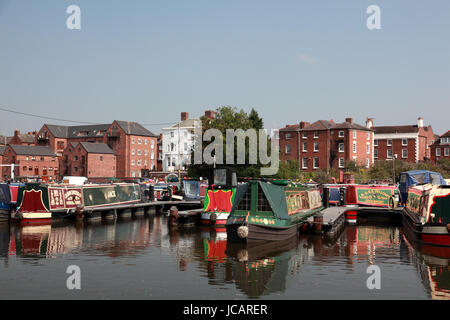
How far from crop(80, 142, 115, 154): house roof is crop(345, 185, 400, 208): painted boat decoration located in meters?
65.3

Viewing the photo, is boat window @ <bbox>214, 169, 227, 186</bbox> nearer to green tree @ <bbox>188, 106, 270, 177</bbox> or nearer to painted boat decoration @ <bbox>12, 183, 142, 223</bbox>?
painted boat decoration @ <bbox>12, 183, 142, 223</bbox>

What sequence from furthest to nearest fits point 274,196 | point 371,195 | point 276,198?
point 371,195
point 276,198
point 274,196

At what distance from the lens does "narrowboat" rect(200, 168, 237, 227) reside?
3167cm

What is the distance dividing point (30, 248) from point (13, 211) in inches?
485

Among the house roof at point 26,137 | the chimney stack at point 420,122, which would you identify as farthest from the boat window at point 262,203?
the house roof at point 26,137

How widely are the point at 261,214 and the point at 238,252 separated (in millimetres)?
2490

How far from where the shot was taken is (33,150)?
97.8 meters

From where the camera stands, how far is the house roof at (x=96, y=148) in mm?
94875

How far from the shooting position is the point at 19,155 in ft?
309

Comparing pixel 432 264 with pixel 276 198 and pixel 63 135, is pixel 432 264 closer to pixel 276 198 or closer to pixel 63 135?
pixel 276 198

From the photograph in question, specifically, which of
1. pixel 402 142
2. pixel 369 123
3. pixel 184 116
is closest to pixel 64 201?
pixel 369 123

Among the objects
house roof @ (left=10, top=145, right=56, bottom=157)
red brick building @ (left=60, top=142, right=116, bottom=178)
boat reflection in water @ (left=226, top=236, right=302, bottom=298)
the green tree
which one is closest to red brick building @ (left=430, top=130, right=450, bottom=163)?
the green tree
